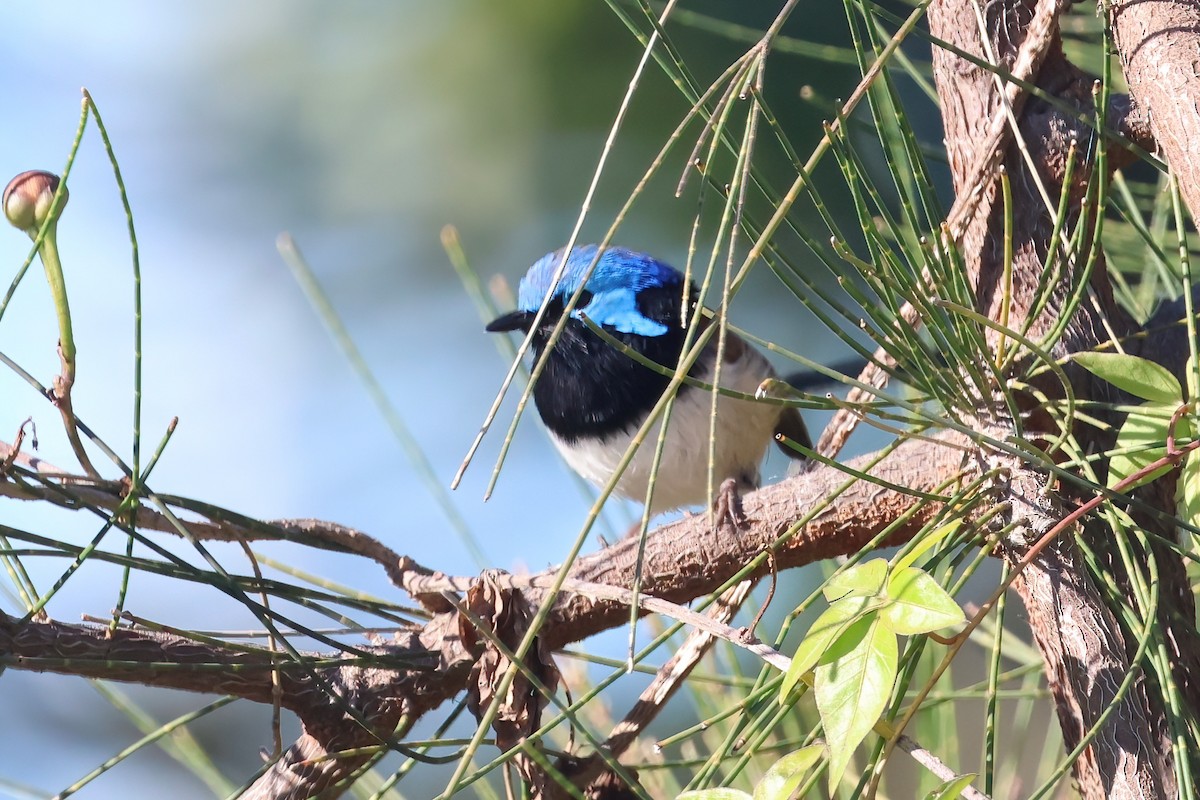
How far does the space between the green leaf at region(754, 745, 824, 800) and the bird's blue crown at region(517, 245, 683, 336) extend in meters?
1.18

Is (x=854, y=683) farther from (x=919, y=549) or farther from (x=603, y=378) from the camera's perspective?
(x=603, y=378)

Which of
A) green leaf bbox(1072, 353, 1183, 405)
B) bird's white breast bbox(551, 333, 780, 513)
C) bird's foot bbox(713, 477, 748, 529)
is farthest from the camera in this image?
bird's white breast bbox(551, 333, 780, 513)

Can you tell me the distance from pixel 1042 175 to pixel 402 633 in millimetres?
695

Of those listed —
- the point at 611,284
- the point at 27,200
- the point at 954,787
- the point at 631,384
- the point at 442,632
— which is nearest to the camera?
the point at 954,787

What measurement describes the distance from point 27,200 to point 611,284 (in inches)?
48.7

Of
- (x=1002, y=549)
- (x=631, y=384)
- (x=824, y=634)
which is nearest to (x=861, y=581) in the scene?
(x=824, y=634)

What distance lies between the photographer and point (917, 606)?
1.90 feet

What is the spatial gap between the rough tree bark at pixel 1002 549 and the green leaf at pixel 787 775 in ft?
0.55

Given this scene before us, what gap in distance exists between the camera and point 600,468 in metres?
1.78

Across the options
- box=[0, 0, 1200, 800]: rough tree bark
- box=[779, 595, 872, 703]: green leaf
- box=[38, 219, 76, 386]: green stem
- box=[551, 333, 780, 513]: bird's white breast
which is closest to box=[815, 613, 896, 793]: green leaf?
box=[779, 595, 872, 703]: green leaf

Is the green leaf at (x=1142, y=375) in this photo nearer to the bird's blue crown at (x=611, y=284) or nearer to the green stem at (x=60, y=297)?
the green stem at (x=60, y=297)

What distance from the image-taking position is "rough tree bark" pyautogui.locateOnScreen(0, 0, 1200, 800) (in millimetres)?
767

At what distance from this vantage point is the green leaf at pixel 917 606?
56cm

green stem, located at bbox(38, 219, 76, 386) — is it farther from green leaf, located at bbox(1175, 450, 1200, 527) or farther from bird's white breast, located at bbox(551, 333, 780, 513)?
bird's white breast, located at bbox(551, 333, 780, 513)
